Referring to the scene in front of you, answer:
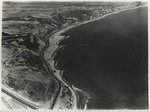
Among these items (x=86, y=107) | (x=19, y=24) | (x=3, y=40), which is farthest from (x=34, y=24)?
(x=86, y=107)

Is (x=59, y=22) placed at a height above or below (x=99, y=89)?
above

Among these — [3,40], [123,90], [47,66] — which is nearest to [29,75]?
[47,66]

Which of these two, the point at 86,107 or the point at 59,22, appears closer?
the point at 86,107

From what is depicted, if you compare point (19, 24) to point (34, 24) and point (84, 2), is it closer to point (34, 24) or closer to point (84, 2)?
point (34, 24)

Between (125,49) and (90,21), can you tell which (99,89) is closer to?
(125,49)

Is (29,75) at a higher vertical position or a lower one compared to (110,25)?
lower

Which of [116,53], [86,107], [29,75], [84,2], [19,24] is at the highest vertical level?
[84,2]
